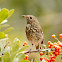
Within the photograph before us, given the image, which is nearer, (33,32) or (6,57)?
(6,57)

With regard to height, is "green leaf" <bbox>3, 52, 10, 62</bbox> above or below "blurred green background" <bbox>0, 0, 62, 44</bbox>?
below

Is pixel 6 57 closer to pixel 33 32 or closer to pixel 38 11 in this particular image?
pixel 33 32

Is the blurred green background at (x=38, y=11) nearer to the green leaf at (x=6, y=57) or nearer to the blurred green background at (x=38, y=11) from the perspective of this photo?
the blurred green background at (x=38, y=11)

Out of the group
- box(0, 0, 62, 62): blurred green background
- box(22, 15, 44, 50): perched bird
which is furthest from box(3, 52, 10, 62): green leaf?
box(0, 0, 62, 62): blurred green background

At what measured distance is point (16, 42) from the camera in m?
2.45

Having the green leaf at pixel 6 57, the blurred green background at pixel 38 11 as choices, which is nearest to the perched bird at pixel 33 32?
the green leaf at pixel 6 57

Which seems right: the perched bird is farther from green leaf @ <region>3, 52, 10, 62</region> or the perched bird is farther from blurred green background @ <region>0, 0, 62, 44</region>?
blurred green background @ <region>0, 0, 62, 44</region>

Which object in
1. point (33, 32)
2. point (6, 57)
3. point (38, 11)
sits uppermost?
point (38, 11)

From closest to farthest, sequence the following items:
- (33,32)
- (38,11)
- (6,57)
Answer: (6,57) < (33,32) < (38,11)

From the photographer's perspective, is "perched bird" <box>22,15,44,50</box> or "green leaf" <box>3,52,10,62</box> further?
"perched bird" <box>22,15,44,50</box>

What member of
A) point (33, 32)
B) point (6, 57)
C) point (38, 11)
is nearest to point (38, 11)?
point (38, 11)

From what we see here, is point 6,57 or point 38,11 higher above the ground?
point 38,11

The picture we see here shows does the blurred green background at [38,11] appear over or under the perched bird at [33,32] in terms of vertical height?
over

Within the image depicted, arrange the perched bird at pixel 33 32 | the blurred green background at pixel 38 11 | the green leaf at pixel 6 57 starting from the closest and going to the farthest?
the green leaf at pixel 6 57, the perched bird at pixel 33 32, the blurred green background at pixel 38 11
